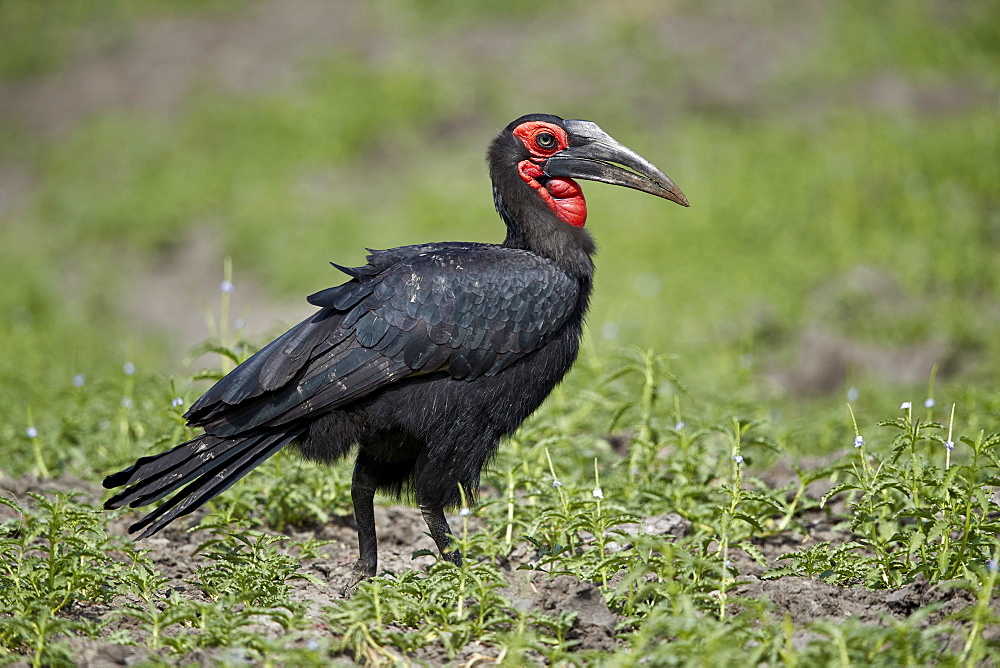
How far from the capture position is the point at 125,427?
4.94 meters

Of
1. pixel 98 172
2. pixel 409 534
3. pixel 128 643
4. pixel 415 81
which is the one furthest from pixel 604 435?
pixel 98 172

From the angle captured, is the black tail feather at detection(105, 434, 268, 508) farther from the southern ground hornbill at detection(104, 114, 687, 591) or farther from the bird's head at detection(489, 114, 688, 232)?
the bird's head at detection(489, 114, 688, 232)

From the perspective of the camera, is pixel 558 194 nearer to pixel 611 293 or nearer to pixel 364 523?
pixel 364 523

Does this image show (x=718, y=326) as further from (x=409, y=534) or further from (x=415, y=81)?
(x=415, y=81)

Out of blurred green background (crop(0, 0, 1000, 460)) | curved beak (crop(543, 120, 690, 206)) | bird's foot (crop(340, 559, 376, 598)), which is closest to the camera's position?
bird's foot (crop(340, 559, 376, 598))

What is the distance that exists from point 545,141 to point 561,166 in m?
0.14

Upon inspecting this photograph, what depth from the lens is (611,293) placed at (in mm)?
8086

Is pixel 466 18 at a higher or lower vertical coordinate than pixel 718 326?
higher

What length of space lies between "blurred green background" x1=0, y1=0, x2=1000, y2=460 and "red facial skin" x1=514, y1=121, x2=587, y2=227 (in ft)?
5.92

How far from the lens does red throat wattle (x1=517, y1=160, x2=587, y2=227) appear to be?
13.9 feet

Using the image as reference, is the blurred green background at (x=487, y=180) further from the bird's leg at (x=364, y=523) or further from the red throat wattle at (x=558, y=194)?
the red throat wattle at (x=558, y=194)

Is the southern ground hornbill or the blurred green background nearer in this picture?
the southern ground hornbill

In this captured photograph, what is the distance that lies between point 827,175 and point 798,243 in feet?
3.46

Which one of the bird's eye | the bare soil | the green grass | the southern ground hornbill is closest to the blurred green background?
the green grass
